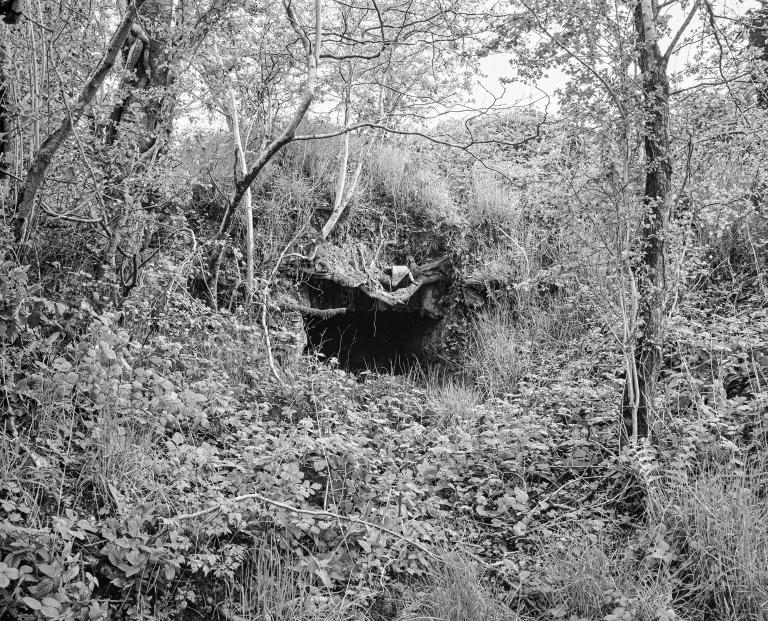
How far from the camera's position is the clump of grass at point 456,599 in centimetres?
270

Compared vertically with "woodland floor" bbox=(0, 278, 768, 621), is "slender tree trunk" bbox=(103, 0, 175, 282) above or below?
above

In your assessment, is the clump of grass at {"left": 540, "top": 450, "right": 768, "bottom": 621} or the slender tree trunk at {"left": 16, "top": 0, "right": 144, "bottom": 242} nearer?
the clump of grass at {"left": 540, "top": 450, "right": 768, "bottom": 621}

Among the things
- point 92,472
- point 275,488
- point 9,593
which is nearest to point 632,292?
point 275,488

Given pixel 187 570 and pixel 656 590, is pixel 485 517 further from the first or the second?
pixel 187 570

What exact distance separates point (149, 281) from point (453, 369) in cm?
399

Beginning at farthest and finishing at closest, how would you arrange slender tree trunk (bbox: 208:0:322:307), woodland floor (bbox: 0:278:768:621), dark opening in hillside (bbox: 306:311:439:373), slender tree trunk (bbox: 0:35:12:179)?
dark opening in hillside (bbox: 306:311:439:373) < slender tree trunk (bbox: 208:0:322:307) < slender tree trunk (bbox: 0:35:12:179) < woodland floor (bbox: 0:278:768:621)

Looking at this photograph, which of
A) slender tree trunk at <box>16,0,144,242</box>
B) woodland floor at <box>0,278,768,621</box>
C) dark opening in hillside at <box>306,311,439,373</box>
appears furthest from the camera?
dark opening in hillside at <box>306,311,439,373</box>

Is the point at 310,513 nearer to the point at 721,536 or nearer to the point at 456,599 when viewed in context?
the point at 456,599

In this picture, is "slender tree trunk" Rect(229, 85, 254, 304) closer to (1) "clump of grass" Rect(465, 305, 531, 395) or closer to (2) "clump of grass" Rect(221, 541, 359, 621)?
(1) "clump of grass" Rect(465, 305, 531, 395)

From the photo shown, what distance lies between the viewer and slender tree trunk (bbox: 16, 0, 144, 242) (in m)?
2.95

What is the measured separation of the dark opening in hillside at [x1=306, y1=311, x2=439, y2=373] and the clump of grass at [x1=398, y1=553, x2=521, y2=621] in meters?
4.64

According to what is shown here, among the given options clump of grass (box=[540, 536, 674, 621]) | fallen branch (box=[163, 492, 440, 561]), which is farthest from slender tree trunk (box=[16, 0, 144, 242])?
clump of grass (box=[540, 536, 674, 621])

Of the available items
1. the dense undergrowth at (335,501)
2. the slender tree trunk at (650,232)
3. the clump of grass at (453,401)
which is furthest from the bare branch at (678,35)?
the clump of grass at (453,401)

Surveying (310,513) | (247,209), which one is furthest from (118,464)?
(247,209)
